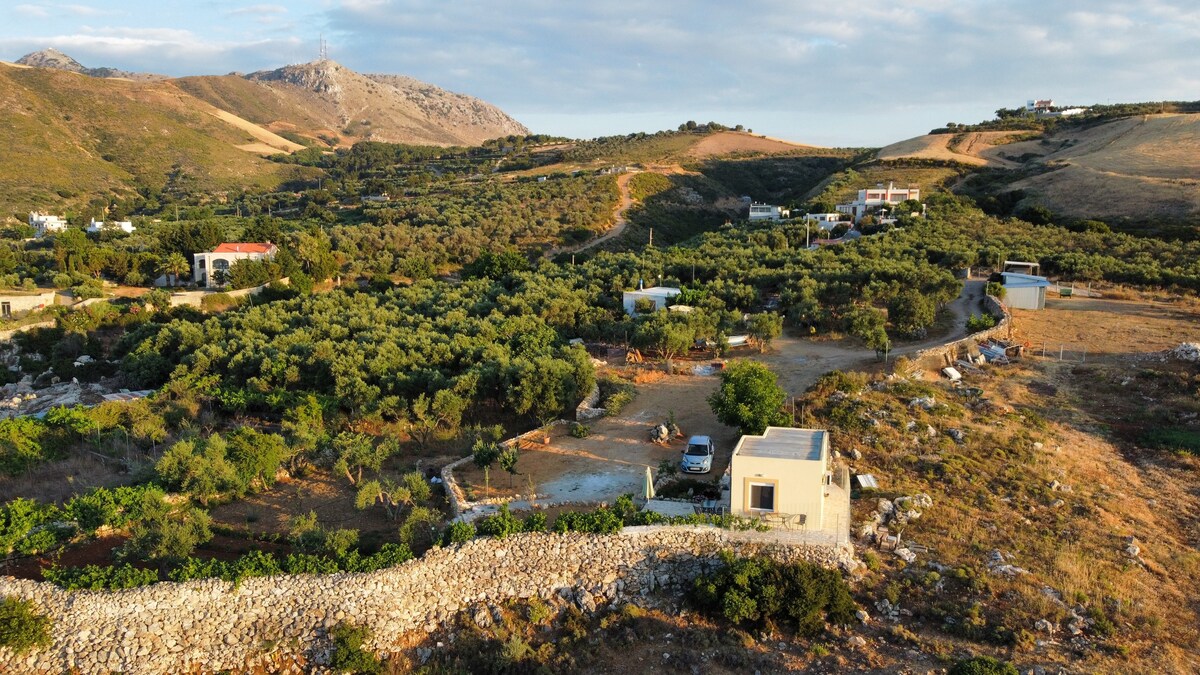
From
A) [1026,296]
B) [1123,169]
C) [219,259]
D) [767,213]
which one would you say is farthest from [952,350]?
[1123,169]

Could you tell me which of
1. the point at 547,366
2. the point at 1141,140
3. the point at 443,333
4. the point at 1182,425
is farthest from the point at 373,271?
the point at 1141,140

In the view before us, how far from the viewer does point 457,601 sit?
13.5 m

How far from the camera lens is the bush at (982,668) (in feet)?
34.7

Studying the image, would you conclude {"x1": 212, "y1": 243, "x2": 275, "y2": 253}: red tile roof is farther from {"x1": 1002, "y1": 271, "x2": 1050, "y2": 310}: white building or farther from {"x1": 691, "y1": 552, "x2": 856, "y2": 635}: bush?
{"x1": 691, "y1": 552, "x2": 856, "y2": 635}: bush

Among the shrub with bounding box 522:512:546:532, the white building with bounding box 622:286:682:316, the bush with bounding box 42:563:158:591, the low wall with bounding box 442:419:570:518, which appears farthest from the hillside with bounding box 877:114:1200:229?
the bush with bounding box 42:563:158:591

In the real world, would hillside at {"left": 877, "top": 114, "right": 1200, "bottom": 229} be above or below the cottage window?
above

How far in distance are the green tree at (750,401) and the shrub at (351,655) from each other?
9.83 meters

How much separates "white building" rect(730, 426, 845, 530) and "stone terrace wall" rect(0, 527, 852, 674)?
0.71 metres

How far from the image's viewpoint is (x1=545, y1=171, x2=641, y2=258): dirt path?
5831cm

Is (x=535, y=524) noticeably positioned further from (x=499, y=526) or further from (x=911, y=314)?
(x=911, y=314)

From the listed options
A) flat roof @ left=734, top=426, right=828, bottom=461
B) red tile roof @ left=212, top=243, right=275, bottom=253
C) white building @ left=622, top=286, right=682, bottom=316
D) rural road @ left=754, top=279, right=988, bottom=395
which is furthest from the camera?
red tile roof @ left=212, top=243, right=275, bottom=253

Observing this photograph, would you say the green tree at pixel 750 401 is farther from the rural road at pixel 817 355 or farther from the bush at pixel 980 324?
the bush at pixel 980 324

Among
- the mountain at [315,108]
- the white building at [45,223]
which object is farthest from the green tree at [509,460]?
the mountain at [315,108]

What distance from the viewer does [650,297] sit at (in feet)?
107
